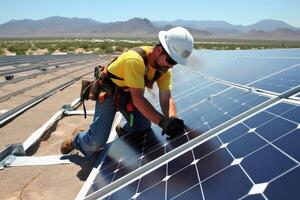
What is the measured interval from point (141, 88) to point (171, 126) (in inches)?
27.2

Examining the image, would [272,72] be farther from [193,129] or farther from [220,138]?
[220,138]

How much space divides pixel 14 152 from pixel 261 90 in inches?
177

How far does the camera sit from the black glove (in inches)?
195

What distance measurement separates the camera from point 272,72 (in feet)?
22.4

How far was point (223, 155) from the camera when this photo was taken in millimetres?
3438

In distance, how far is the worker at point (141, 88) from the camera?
5117 millimetres

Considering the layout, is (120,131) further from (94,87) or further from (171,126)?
(171,126)

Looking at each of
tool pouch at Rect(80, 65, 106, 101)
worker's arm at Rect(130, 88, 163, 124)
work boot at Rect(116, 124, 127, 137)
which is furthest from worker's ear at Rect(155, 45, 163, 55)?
work boot at Rect(116, 124, 127, 137)

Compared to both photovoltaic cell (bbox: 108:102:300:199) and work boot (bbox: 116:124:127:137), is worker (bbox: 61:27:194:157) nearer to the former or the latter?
work boot (bbox: 116:124:127:137)

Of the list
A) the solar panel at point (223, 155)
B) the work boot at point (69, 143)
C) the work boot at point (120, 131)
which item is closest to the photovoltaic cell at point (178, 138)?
the solar panel at point (223, 155)

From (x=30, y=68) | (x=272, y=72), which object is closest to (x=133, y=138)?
(x=272, y=72)

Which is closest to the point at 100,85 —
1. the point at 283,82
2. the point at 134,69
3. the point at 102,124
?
the point at 102,124

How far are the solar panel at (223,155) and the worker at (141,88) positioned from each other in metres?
0.29

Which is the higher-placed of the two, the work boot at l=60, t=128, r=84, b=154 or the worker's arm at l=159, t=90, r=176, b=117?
the worker's arm at l=159, t=90, r=176, b=117
